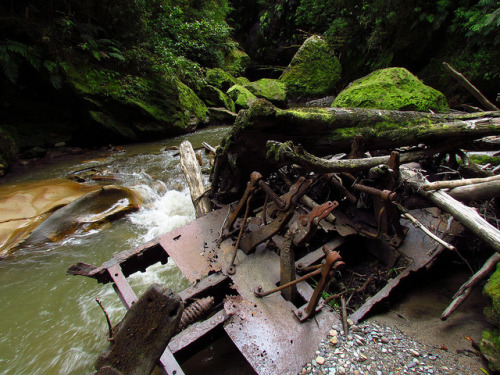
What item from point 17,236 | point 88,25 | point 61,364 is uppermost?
point 88,25

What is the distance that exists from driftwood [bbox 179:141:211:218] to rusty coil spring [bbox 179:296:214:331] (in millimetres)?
1606

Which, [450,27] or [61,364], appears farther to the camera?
[450,27]

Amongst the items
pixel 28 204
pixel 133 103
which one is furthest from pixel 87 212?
pixel 133 103

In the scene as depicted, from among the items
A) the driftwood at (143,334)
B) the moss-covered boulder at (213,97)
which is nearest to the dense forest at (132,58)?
the moss-covered boulder at (213,97)

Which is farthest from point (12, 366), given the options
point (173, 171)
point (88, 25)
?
point (88, 25)

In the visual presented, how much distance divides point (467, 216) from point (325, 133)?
1582mm

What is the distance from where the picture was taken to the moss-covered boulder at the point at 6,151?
240 inches

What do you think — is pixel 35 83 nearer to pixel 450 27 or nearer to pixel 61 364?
pixel 61 364

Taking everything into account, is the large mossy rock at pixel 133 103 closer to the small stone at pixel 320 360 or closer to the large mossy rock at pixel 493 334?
the small stone at pixel 320 360

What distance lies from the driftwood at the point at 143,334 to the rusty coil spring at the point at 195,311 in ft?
2.61

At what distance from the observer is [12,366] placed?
237cm

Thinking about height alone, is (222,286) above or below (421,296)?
above

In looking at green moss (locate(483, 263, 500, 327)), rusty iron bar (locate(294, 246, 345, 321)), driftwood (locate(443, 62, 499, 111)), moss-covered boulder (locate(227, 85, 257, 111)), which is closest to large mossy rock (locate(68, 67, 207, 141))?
moss-covered boulder (locate(227, 85, 257, 111))

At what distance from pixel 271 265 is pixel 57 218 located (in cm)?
389
